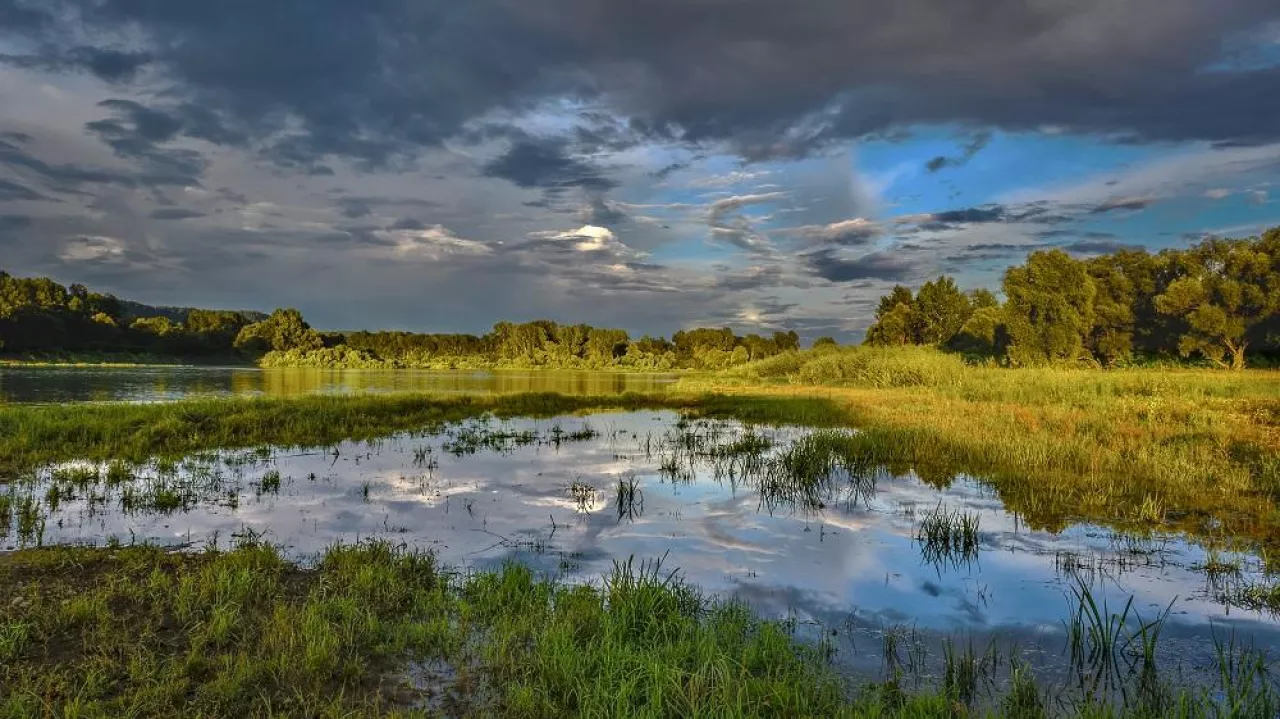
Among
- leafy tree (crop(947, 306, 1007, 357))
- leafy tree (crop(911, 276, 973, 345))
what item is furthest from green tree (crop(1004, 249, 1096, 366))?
leafy tree (crop(911, 276, 973, 345))

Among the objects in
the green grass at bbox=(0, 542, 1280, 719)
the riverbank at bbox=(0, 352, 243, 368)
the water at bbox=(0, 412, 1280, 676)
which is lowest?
the water at bbox=(0, 412, 1280, 676)

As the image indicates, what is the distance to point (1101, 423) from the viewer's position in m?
20.3

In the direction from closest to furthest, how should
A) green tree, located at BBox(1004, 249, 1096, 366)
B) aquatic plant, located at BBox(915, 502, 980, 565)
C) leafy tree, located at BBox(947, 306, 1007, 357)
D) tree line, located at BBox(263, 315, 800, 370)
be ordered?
aquatic plant, located at BBox(915, 502, 980, 565), green tree, located at BBox(1004, 249, 1096, 366), leafy tree, located at BBox(947, 306, 1007, 357), tree line, located at BBox(263, 315, 800, 370)

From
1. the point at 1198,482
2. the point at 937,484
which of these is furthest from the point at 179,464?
the point at 1198,482

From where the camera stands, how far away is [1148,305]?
235 feet

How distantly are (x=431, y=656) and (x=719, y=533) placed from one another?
18.9ft

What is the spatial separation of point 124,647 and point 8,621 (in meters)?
1.54

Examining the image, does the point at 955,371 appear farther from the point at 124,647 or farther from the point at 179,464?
the point at 124,647

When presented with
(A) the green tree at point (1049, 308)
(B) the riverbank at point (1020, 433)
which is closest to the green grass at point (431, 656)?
(B) the riverbank at point (1020, 433)

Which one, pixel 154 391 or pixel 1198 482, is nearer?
pixel 1198 482

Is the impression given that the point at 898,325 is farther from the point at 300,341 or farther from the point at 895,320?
the point at 300,341

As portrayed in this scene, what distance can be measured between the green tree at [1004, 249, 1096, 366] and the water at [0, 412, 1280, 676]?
5469cm

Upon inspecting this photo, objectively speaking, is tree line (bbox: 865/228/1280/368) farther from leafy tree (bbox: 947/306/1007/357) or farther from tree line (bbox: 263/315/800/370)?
tree line (bbox: 263/315/800/370)

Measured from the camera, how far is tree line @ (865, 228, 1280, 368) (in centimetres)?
5903
